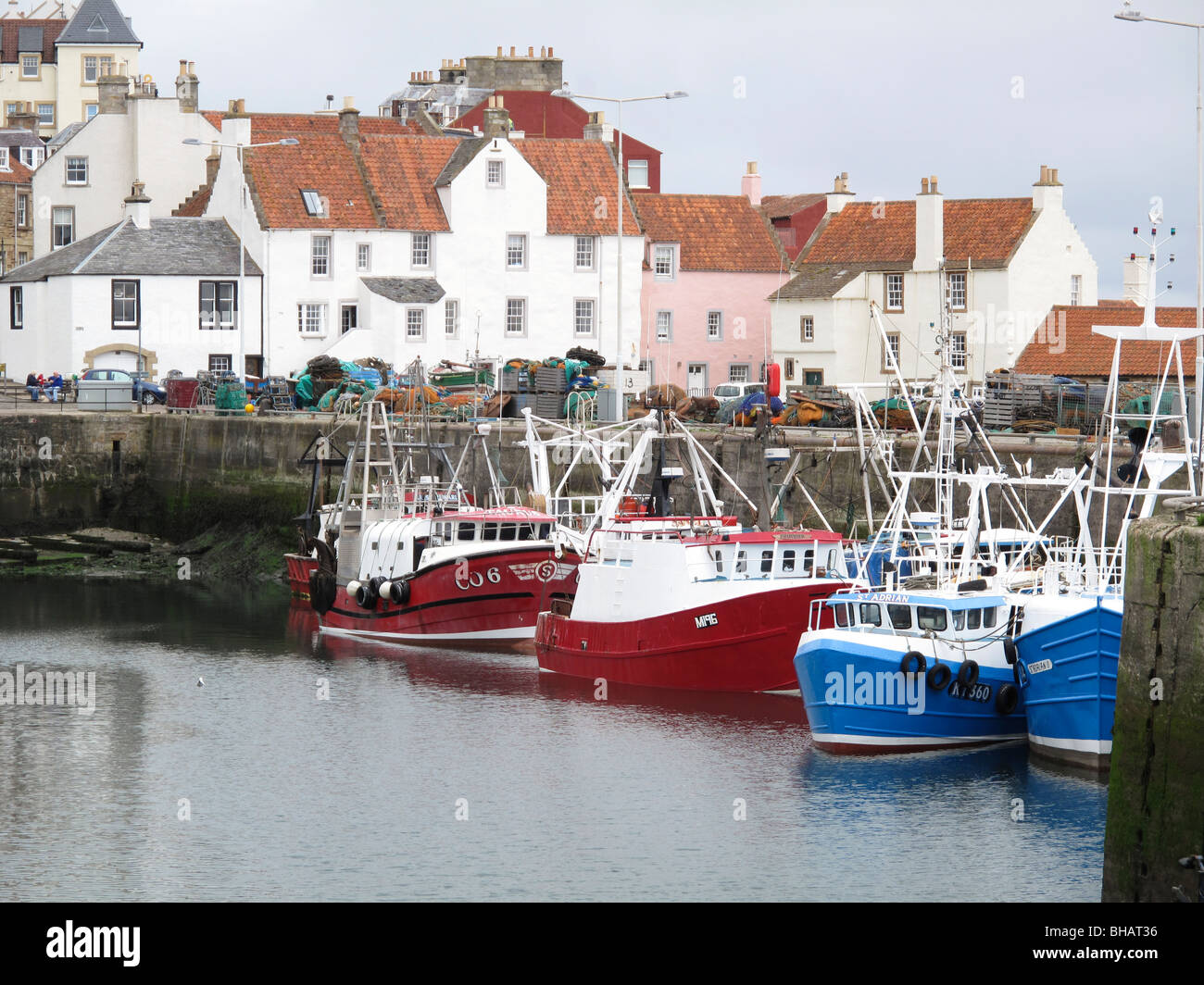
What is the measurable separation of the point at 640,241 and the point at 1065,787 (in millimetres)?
39182

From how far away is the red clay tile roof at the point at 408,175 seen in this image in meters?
60.8

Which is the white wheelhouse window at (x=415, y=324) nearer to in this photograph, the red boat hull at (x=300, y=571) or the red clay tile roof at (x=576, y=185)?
the red clay tile roof at (x=576, y=185)

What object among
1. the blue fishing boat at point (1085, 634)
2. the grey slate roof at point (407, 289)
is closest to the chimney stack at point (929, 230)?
the grey slate roof at point (407, 289)

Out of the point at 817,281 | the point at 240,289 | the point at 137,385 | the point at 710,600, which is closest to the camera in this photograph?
the point at 710,600

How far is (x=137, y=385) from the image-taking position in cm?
5534

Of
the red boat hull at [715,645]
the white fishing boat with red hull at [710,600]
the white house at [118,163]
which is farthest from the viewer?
the white house at [118,163]

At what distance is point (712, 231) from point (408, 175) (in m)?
10.3

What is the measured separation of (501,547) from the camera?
3847 centimetres

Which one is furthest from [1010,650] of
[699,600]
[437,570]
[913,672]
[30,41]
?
[30,41]

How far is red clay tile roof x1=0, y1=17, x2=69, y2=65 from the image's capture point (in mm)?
96562

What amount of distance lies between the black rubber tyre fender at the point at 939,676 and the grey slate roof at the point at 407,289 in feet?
115

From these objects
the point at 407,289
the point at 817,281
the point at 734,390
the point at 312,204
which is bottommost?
the point at 734,390

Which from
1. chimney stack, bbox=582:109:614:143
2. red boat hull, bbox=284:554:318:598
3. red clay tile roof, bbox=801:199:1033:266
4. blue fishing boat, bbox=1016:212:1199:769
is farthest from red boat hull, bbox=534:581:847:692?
chimney stack, bbox=582:109:614:143

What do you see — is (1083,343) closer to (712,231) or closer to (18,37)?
(712,231)
